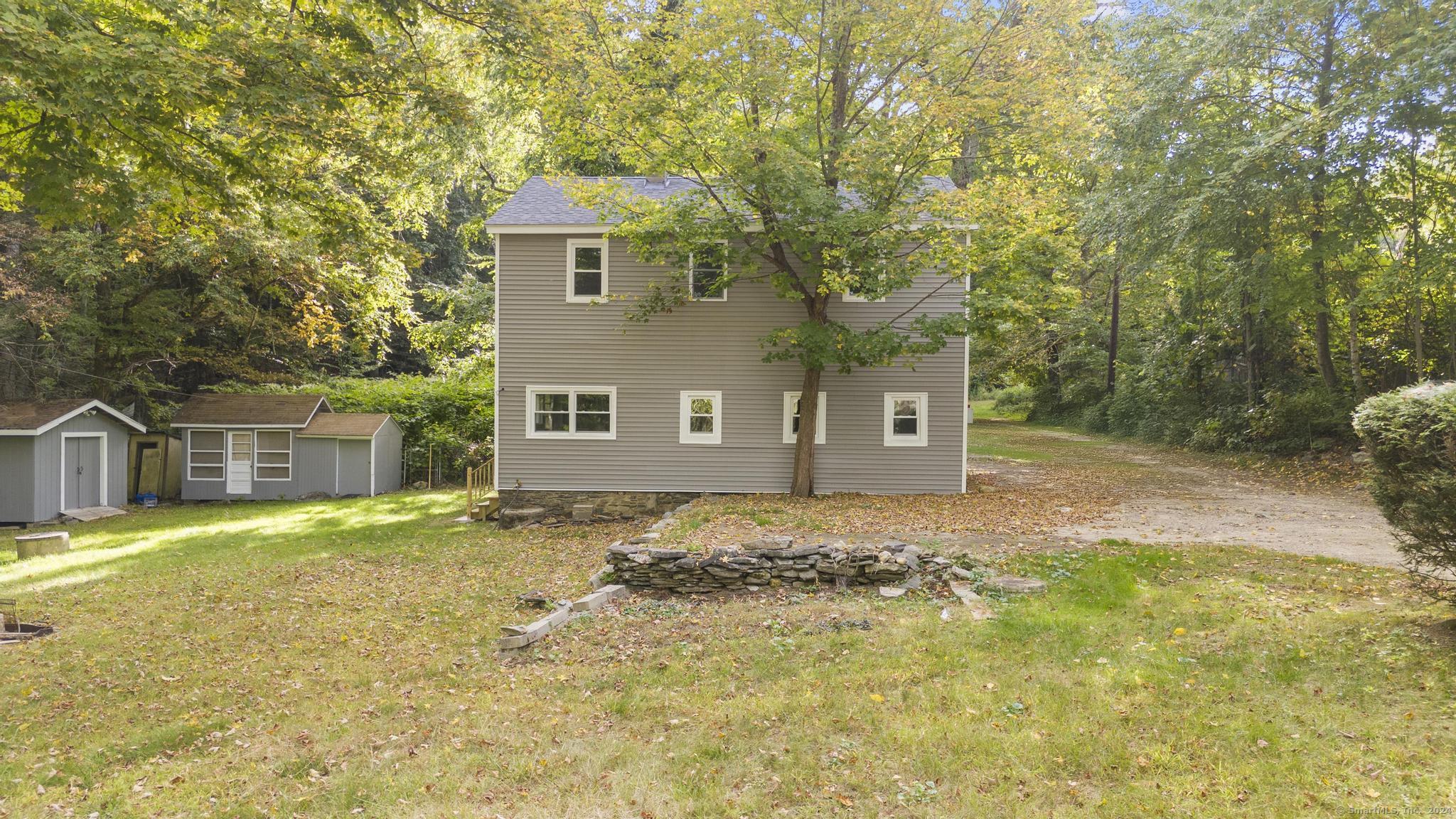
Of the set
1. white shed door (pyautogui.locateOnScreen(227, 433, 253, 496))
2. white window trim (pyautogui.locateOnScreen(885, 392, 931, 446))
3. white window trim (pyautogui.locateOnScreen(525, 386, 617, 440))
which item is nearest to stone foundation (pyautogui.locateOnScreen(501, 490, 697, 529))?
white window trim (pyautogui.locateOnScreen(525, 386, 617, 440))

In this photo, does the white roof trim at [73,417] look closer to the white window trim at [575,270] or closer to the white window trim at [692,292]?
the white window trim at [575,270]

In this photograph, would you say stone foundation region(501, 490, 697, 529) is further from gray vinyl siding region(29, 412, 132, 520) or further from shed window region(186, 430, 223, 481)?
gray vinyl siding region(29, 412, 132, 520)

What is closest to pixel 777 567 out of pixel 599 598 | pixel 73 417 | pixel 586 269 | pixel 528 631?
pixel 599 598

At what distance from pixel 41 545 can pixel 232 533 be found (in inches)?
123

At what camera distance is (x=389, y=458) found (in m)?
23.4

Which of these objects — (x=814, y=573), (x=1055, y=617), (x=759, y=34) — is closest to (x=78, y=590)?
(x=814, y=573)

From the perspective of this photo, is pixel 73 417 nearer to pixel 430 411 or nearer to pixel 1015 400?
pixel 430 411

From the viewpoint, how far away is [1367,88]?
16.5 metres

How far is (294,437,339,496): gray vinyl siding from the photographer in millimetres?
22297

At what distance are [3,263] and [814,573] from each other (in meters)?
22.1

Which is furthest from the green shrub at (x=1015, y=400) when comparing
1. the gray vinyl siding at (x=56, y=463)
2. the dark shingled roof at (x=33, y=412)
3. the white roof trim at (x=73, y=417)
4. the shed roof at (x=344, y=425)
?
the dark shingled roof at (x=33, y=412)

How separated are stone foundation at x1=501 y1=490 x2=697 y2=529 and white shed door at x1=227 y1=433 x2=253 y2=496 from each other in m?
9.32

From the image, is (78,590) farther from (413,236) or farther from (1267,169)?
(413,236)

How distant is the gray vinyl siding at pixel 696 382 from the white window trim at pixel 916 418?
0.35ft
